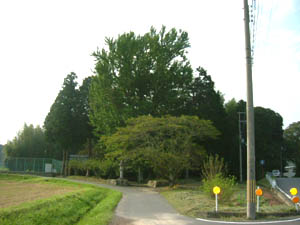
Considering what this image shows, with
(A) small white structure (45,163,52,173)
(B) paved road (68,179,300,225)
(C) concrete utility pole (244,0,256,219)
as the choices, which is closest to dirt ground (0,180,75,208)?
(B) paved road (68,179,300,225)

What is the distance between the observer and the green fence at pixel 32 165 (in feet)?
158

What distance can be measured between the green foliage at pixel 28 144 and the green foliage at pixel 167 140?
1452 inches

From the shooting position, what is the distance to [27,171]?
154ft

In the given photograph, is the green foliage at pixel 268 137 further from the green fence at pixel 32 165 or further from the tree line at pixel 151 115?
the green fence at pixel 32 165

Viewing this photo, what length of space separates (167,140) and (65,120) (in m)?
21.7

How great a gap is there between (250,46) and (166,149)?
15.4 meters

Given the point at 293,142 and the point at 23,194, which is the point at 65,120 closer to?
the point at 23,194

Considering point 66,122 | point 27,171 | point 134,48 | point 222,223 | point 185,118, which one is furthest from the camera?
point 27,171

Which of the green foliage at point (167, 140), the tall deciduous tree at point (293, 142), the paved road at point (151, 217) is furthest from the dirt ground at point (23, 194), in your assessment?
the tall deciduous tree at point (293, 142)

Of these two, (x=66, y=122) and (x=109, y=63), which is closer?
(x=109, y=63)

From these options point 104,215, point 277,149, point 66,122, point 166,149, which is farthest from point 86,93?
point 104,215

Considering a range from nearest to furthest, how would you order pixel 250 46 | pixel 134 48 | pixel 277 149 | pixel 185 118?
1. pixel 250 46
2. pixel 185 118
3. pixel 134 48
4. pixel 277 149

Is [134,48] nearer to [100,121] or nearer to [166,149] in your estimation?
[100,121]

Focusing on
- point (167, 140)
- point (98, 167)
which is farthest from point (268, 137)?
point (167, 140)
